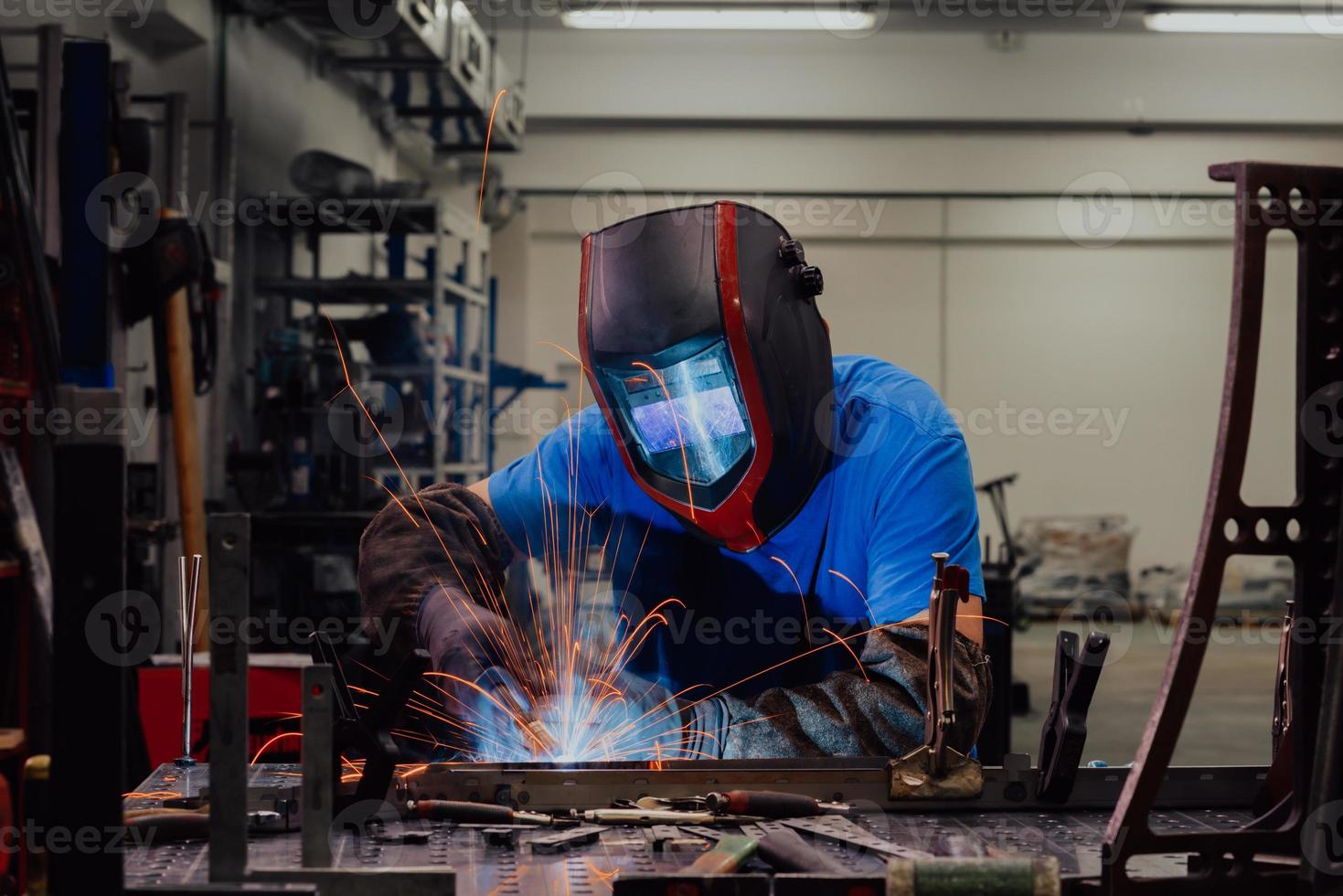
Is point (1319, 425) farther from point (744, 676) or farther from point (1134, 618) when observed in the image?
point (1134, 618)

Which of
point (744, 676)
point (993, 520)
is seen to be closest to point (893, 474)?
point (744, 676)

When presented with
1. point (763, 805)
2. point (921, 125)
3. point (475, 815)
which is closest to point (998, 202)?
point (921, 125)

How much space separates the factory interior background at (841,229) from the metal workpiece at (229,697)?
4.10m

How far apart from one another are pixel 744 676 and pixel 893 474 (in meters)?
0.53

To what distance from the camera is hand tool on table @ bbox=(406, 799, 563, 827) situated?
153 centimetres

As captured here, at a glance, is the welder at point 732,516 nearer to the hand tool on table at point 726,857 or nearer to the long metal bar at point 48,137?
the hand tool on table at point 726,857

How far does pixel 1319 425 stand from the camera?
50.6 inches

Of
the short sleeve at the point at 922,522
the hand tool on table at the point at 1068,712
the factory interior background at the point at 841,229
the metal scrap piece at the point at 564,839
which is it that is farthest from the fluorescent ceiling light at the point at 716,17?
the metal scrap piece at the point at 564,839

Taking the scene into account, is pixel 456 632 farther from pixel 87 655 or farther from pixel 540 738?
pixel 87 655

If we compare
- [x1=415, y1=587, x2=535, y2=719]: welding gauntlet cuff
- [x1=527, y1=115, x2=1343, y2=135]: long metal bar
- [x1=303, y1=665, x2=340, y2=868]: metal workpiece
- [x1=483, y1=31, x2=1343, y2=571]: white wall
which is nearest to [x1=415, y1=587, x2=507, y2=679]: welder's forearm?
[x1=415, y1=587, x2=535, y2=719]: welding gauntlet cuff

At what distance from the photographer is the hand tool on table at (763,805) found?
1.55m

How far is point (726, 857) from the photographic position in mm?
1328

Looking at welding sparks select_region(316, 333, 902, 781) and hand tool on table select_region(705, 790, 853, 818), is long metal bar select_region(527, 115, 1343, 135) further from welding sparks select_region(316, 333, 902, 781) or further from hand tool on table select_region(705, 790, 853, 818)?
hand tool on table select_region(705, 790, 853, 818)

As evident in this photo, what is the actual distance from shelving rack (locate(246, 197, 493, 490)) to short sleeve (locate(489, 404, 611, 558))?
3135 mm
